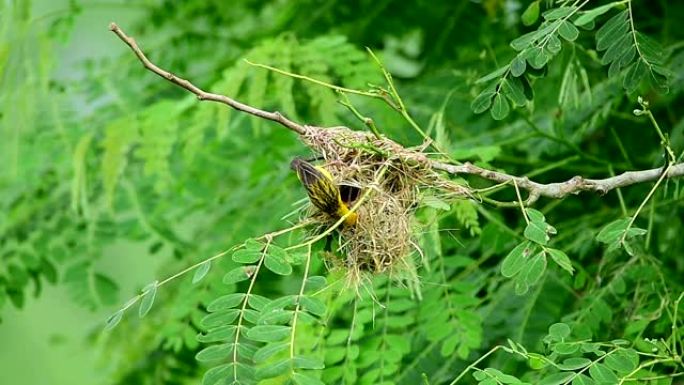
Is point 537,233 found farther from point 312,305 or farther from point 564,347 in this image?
point 312,305

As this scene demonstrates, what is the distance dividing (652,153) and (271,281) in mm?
931

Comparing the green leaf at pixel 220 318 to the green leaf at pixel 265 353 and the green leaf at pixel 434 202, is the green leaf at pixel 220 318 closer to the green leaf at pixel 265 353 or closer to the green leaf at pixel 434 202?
the green leaf at pixel 265 353

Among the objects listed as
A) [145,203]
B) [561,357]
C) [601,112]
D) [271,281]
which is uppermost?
[601,112]

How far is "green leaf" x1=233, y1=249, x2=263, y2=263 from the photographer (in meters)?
1.47

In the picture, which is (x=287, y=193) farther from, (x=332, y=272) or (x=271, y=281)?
(x=332, y=272)

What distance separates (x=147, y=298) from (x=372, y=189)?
0.32m

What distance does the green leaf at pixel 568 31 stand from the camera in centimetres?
161

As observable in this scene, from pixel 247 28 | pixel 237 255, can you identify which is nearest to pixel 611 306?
pixel 237 255

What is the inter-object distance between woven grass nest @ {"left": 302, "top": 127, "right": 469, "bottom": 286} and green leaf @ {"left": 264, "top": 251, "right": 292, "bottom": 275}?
0.08 meters

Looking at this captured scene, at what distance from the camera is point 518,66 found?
5.46 ft

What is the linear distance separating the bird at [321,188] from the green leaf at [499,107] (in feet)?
0.94

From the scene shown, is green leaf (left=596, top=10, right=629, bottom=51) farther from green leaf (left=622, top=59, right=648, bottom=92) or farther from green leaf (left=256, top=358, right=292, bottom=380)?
green leaf (left=256, top=358, right=292, bottom=380)

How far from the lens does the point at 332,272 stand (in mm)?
1636

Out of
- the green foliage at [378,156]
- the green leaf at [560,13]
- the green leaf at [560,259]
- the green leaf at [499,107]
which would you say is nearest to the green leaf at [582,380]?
the green foliage at [378,156]
